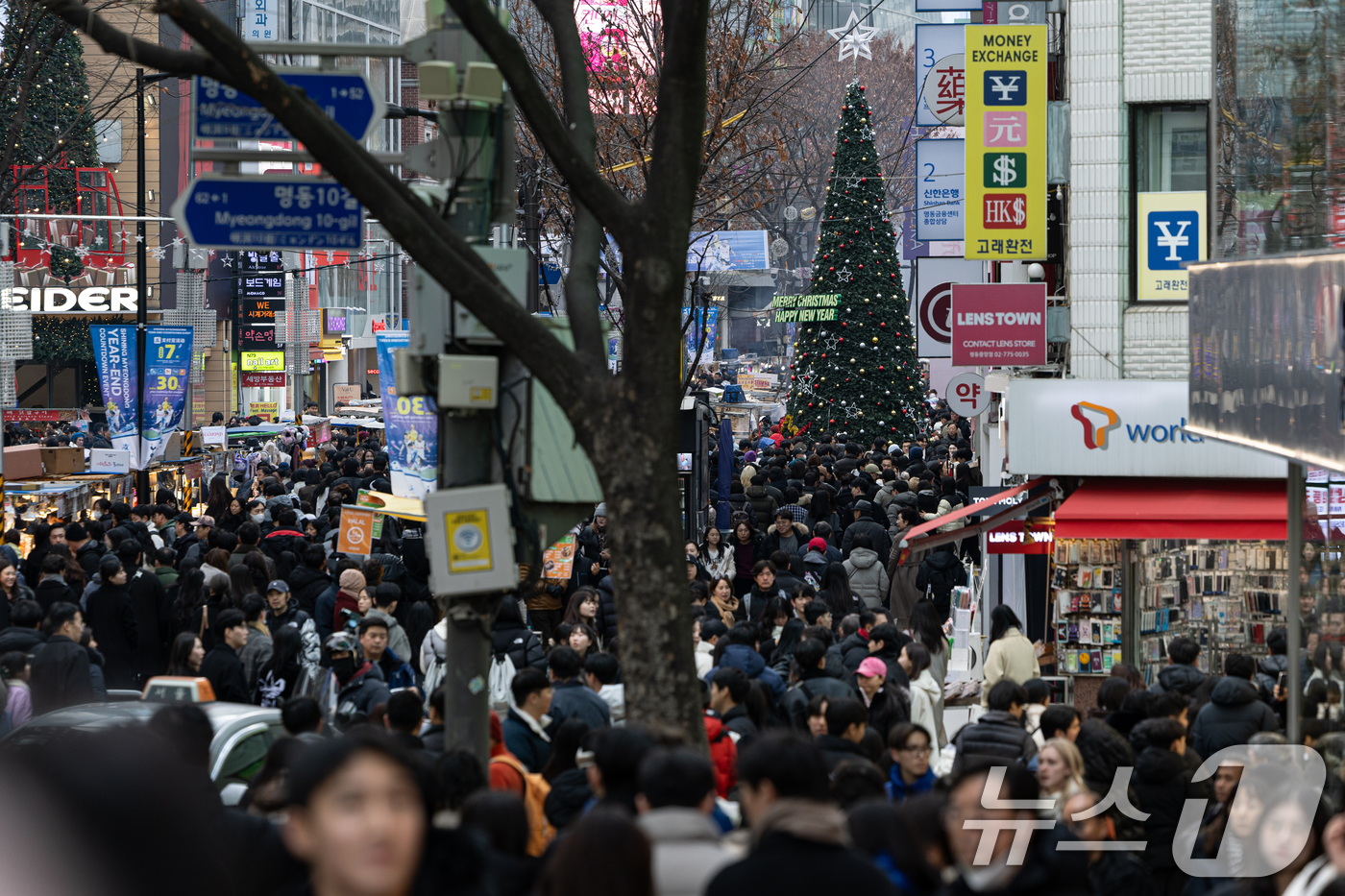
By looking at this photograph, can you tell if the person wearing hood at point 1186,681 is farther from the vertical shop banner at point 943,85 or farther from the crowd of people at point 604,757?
the vertical shop banner at point 943,85

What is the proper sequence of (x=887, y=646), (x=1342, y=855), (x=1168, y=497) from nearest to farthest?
(x=1342, y=855)
(x=887, y=646)
(x=1168, y=497)

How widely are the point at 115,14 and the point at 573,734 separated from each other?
95.3 feet

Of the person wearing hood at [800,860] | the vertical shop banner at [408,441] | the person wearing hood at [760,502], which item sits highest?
the vertical shop banner at [408,441]


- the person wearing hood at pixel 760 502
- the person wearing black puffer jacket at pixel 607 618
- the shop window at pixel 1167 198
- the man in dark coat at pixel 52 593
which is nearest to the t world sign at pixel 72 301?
the person wearing hood at pixel 760 502

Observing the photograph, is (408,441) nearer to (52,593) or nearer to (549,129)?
(52,593)

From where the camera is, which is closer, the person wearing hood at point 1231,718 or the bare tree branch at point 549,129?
the bare tree branch at point 549,129

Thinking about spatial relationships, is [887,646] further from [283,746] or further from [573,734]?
[283,746]

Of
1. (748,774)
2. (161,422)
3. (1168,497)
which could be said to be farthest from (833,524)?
(748,774)

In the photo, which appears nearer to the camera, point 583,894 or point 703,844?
point 583,894

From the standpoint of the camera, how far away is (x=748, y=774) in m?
4.51

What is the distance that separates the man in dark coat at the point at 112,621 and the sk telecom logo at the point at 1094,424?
8458 mm

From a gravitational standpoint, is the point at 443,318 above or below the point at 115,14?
below

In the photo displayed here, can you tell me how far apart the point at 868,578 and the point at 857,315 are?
75.4 ft

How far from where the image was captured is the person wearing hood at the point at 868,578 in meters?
15.2
